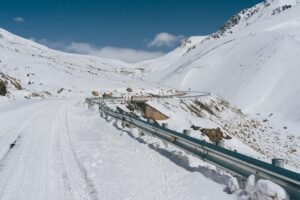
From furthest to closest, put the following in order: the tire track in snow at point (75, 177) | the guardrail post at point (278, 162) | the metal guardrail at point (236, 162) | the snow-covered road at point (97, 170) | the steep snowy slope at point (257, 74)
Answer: the steep snowy slope at point (257, 74)
the snow-covered road at point (97, 170)
the tire track in snow at point (75, 177)
the guardrail post at point (278, 162)
the metal guardrail at point (236, 162)

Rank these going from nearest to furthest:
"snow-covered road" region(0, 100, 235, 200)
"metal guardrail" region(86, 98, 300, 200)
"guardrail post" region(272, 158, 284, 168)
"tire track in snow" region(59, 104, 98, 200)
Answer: "metal guardrail" region(86, 98, 300, 200) < "guardrail post" region(272, 158, 284, 168) < "tire track in snow" region(59, 104, 98, 200) < "snow-covered road" region(0, 100, 235, 200)

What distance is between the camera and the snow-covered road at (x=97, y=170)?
8133mm

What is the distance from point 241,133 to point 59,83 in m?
45.5

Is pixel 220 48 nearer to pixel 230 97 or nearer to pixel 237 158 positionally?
pixel 230 97

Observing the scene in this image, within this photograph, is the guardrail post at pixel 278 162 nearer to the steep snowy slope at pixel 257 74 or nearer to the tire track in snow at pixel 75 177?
the tire track in snow at pixel 75 177

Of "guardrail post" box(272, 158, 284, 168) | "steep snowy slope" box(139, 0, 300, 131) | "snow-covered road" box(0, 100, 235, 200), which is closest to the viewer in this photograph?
"guardrail post" box(272, 158, 284, 168)

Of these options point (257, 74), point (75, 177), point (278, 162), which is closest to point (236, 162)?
point (278, 162)

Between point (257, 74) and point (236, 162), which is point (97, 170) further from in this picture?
point (257, 74)

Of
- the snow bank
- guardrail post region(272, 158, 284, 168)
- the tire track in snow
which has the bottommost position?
the tire track in snow

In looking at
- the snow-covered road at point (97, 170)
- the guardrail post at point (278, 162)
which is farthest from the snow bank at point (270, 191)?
the snow-covered road at point (97, 170)

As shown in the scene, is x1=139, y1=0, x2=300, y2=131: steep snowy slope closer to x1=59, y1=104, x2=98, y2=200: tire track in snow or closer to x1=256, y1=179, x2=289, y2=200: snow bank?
x1=59, y1=104, x2=98, y2=200: tire track in snow

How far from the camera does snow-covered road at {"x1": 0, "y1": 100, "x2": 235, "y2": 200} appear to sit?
8.13m

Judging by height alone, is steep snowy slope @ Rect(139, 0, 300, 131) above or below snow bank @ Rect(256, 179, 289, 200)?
above

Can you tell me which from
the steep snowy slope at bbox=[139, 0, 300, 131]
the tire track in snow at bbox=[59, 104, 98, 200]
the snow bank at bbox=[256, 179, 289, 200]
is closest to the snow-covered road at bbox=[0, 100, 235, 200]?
the tire track in snow at bbox=[59, 104, 98, 200]
